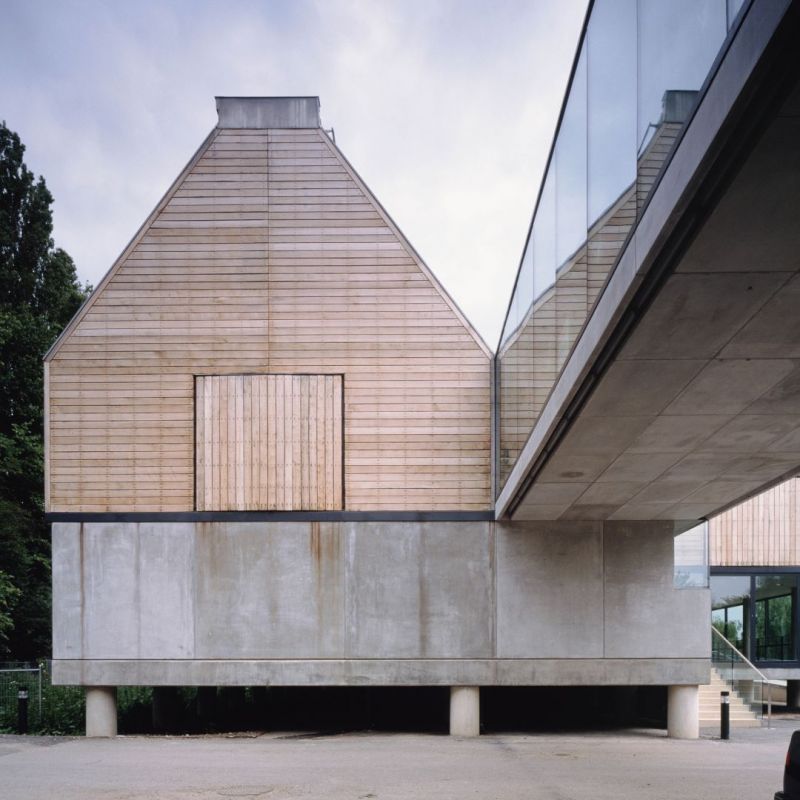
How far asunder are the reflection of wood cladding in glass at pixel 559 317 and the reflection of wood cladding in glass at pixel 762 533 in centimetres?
917

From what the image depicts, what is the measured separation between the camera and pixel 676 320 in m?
5.60

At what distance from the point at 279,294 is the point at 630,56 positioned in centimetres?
881

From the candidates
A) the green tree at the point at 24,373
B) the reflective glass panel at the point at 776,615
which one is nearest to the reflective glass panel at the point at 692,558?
the reflective glass panel at the point at 776,615

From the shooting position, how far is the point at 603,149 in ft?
20.0

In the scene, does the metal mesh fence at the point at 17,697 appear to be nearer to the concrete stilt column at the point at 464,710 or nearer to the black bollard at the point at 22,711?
the black bollard at the point at 22,711

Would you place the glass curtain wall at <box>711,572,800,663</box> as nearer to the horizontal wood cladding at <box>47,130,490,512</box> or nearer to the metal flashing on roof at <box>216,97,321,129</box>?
the horizontal wood cladding at <box>47,130,490,512</box>

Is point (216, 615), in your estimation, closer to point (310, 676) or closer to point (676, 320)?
point (310, 676)

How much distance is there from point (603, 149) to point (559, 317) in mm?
2273

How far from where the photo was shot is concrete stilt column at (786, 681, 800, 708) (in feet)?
63.9

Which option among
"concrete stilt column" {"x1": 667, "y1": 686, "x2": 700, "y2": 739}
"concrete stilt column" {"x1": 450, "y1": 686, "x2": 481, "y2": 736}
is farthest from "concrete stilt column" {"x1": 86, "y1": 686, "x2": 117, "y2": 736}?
"concrete stilt column" {"x1": 667, "y1": 686, "x2": 700, "y2": 739}

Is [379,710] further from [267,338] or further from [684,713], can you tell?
[267,338]

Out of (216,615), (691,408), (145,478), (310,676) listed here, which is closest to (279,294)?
(145,478)

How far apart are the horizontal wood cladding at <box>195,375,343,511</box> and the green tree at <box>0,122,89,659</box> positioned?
37.4 feet

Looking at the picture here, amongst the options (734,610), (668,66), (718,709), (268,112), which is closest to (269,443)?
(268,112)
